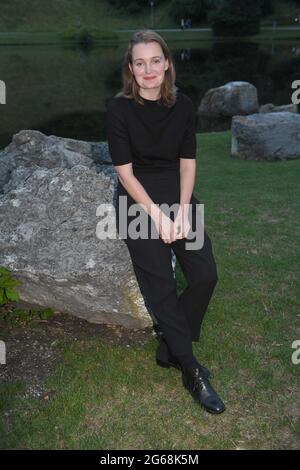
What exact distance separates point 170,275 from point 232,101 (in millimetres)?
20678

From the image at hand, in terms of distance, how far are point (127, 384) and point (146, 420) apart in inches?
17.1

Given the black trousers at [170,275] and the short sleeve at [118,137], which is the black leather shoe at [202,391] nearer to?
the black trousers at [170,275]

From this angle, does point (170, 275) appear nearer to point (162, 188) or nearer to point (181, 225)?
point (181, 225)

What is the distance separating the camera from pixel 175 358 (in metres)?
4.13

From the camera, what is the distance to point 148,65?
4.10 m

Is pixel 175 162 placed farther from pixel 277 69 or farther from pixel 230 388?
pixel 277 69

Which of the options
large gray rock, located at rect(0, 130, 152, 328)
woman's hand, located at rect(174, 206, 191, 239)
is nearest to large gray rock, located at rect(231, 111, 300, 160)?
large gray rock, located at rect(0, 130, 152, 328)

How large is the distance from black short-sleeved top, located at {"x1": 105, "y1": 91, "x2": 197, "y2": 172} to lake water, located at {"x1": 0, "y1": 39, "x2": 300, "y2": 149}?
53.4 ft

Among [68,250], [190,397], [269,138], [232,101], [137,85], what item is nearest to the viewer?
[190,397]

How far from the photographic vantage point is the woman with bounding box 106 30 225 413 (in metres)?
4.03

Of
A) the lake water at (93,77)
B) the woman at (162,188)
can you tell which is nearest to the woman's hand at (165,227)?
the woman at (162,188)

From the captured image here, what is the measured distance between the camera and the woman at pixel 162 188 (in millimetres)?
4031

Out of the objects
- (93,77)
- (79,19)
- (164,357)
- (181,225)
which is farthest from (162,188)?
(79,19)

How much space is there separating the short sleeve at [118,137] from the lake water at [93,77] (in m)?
16.3
